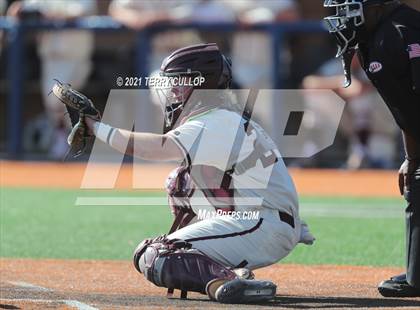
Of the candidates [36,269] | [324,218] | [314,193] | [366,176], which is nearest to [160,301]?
[36,269]

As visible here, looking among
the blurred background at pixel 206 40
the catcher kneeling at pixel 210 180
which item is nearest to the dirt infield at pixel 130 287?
the catcher kneeling at pixel 210 180

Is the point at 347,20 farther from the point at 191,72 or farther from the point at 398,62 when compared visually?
the point at 191,72

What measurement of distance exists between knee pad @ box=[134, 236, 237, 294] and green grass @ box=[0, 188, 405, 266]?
2.29 metres

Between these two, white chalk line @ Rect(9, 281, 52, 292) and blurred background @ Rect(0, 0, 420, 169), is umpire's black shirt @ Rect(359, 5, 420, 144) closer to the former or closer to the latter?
white chalk line @ Rect(9, 281, 52, 292)

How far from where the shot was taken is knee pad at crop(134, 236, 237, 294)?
5781 mm

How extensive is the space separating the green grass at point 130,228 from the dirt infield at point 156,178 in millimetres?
939

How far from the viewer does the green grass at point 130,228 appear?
8367 millimetres

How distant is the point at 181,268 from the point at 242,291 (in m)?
0.40

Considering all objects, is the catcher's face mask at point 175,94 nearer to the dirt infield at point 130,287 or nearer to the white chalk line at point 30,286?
the dirt infield at point 130,287

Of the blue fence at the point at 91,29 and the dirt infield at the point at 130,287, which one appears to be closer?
the dirt infield at the point at 130,287

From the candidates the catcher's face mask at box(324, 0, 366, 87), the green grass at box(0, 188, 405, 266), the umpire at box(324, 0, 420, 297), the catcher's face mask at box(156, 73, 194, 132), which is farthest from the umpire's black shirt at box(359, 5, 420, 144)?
the green grass at box(0, 188, 405, 266)

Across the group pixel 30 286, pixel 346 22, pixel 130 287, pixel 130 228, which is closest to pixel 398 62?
pixel 346 22

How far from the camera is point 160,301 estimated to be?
19.0ft

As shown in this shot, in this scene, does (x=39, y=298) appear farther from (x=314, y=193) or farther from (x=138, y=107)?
(x=138, y=107)
